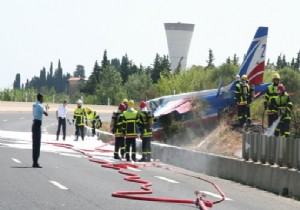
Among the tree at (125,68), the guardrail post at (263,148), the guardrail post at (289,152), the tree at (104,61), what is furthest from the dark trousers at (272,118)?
the tree at (125,68)

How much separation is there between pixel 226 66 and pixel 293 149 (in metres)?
27.5

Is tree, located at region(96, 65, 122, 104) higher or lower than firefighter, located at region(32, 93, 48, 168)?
higher

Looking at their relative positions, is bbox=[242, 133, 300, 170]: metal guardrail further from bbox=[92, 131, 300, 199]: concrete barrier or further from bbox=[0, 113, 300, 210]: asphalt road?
bbox=[0, 113, 300, 210]: asphalt road

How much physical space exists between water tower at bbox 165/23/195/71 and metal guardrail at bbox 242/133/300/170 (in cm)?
11074

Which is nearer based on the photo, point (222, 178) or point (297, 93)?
point (222, 178)

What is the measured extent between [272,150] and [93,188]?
4301 millimetres

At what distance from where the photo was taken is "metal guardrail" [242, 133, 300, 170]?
51.1 ft

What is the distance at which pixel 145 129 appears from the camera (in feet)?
75.0

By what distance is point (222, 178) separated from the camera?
61.3 feet

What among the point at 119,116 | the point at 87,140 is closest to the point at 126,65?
the point at 87,140

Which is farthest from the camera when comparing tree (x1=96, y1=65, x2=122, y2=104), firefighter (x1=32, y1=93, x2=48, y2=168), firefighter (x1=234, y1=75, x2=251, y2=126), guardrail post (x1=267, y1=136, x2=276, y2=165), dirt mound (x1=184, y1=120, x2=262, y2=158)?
tree (x1=96, y1=65, x2=122, y2=104)

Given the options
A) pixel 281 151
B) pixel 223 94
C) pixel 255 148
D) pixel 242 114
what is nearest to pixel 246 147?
pixel 255 148

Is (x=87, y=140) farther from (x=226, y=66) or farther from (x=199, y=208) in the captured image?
(x=199, y=208)

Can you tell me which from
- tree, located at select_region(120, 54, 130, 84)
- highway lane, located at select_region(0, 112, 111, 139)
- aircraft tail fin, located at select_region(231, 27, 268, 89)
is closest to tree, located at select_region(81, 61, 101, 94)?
tree, located at select_region(120, 54, 130, 84)
